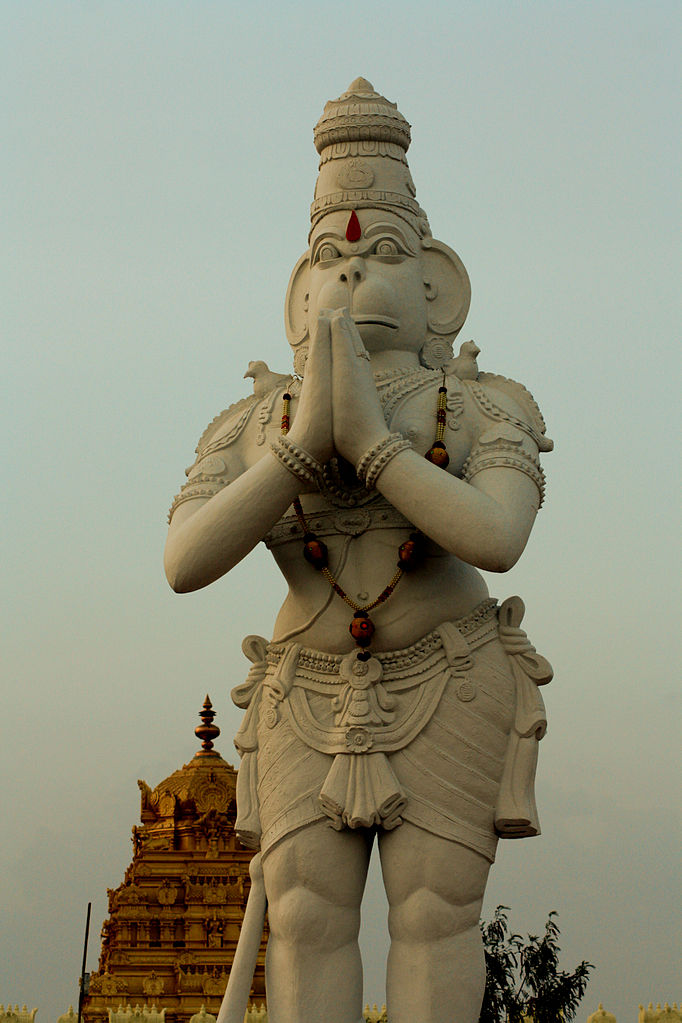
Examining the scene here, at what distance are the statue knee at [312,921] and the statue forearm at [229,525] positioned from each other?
1197 mm

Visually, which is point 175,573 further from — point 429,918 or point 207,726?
point 207,726

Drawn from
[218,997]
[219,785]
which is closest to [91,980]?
[218,997]

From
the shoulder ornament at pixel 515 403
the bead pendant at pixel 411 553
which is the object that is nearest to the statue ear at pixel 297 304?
the shoulder ornament at pixel 515 403

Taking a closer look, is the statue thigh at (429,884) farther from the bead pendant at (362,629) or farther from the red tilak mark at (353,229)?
the red tilak mark at (353,229)

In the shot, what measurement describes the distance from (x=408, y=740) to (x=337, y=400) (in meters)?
1.26

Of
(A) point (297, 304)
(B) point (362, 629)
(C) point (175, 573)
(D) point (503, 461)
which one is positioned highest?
(A) point (297, 304)

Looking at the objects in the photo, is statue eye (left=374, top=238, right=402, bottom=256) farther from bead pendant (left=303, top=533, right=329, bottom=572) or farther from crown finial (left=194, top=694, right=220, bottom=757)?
crown finial (left=194, top=694, right=220, bottom=757)

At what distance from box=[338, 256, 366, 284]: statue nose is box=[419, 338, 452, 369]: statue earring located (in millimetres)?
441

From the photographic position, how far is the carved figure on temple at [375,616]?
20.3ft

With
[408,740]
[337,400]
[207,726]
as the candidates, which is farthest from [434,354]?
[207,726]

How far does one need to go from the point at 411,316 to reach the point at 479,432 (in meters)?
0.57

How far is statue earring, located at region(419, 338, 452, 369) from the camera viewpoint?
22.8ft

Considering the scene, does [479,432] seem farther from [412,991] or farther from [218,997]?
[218,997]

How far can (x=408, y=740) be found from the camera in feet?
20.6
